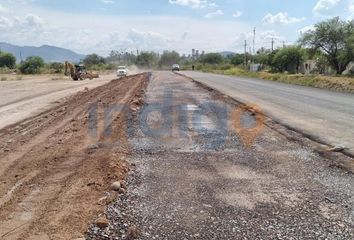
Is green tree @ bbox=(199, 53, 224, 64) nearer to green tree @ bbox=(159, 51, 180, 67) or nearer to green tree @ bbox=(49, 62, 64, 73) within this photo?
green tree @ bbox=(159, 51, 180, 67)

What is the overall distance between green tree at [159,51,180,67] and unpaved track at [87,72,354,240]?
167018mm

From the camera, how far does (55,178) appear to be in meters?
7.46

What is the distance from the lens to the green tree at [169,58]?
584 ft

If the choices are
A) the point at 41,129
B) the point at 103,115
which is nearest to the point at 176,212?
the point at 41,129

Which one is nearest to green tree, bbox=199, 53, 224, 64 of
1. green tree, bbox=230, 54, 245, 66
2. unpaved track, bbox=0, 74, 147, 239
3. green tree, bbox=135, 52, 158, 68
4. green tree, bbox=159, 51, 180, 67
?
green tree, bbox=230, 54, 245, 66

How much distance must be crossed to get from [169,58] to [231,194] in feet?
584

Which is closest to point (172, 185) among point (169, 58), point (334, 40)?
point (334, 40)

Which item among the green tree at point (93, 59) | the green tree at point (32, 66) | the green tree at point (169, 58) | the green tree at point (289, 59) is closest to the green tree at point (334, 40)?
the green tree at point (289, 59)

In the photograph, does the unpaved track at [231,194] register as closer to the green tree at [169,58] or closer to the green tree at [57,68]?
the green tree at [57,68]

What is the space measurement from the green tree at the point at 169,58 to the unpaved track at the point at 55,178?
165511 millimetres

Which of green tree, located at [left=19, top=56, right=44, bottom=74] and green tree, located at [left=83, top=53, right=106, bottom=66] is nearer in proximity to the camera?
green tree, located at [left=19, top=56, right=44, bottom=74]

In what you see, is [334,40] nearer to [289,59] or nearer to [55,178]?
[289,59]

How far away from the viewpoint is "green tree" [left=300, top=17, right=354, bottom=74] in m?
57.6

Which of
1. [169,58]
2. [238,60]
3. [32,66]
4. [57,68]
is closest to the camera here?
[32,66]
